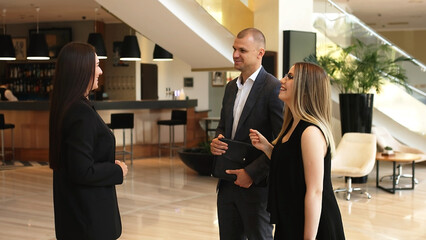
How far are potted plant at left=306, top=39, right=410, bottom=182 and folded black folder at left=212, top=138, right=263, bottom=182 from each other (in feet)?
19.4

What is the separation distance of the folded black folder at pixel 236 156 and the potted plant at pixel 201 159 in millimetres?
6024

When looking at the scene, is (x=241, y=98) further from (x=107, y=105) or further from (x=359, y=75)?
(x=107, y=105)

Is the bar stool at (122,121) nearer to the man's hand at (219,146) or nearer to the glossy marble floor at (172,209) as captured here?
the glossy marble floor at (172,209)

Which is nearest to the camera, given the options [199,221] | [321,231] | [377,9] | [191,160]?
[321,231]

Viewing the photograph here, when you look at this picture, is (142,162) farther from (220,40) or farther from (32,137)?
(220,40)

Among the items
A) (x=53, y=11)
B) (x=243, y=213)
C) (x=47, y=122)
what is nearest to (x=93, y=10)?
(x=53, y=11)

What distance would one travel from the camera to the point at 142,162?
11.7 m

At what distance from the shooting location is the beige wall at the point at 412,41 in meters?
20.3

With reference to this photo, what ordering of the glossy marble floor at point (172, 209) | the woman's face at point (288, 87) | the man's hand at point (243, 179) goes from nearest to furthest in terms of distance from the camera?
the woman's face at point (288, 87) < the man's hand at point (243, 179) < the glossy marble floor at point (172, 209)

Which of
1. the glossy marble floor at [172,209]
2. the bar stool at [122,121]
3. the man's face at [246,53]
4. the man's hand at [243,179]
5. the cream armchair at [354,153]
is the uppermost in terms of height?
the man's face at [246,53]

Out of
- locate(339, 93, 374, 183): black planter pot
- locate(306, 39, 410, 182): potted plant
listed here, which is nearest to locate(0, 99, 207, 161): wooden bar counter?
locate(306, 39, 410, 182): potted plant

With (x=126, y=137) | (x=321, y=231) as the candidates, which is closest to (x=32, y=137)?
(x=126, y=137)

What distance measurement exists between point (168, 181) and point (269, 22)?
9.99ft

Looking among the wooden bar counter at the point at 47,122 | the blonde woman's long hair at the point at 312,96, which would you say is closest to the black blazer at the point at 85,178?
the blonde woman's long hair at the point at 312,96
